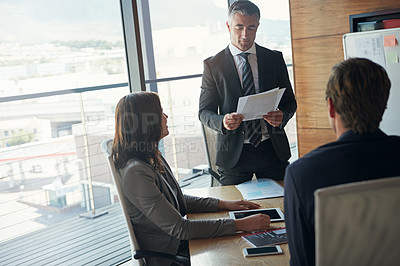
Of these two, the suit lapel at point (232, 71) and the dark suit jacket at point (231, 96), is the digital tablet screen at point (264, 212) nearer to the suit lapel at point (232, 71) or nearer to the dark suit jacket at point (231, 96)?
the dark suit jacket at point (231, 96)

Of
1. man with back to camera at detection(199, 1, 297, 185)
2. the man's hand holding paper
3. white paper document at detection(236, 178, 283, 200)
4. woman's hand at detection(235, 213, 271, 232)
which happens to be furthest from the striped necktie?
woman's hand at detection(235, 213, 271, 232)

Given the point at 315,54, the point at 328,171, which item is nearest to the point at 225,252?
the point at 328,171

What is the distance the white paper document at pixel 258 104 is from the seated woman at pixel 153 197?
46cm

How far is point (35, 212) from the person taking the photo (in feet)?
13.2

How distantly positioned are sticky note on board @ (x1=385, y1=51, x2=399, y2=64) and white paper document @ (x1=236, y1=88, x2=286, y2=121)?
61.9 inches

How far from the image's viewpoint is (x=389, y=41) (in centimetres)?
336

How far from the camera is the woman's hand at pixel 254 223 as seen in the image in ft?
A: 5.47

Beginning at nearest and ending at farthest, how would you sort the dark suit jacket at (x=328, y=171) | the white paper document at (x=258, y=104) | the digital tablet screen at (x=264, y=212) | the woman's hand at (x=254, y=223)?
1. the dark suit jacket at (x=328, y=171)
2. the woman's hand at (x=254, y=223)
3. the digital tablet screen at (x=264, y=212)
4. the white paper document at (x=258, y=104)

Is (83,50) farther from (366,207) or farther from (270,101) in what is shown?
(366,207)

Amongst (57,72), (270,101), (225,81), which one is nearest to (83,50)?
(57,72)

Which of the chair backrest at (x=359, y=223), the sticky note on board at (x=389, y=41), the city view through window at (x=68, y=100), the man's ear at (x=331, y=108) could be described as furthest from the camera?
the city view through window at (x=68, y=100)

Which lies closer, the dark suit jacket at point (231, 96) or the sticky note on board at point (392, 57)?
the dark suit jacket at point (231, 96)

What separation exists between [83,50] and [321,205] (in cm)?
412

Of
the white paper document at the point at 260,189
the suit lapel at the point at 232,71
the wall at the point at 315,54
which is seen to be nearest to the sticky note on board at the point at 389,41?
the wall at the point at 315,54
